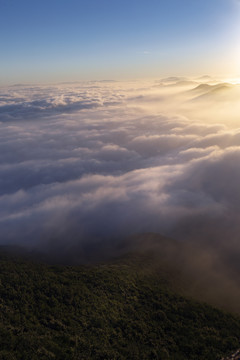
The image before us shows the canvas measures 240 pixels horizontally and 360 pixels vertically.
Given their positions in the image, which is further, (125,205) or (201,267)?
(125,205)

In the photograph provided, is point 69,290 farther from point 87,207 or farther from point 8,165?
point 8,165

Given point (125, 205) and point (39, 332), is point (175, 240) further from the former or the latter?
point (39, 332)

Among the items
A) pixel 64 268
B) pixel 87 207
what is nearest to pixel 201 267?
pixel 64 268

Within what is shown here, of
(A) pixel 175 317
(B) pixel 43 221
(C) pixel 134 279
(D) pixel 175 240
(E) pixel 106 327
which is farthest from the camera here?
(B) pixel 43 221

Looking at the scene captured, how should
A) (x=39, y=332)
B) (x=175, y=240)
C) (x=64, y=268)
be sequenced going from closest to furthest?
(x=39, y=332) < (x=64, y=268) < (x=175, y=240)

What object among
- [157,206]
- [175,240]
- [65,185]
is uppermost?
[65,185]

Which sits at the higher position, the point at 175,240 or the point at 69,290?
the point at 69,290
